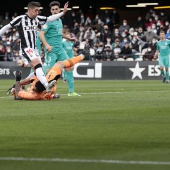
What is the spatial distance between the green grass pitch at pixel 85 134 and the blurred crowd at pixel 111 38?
940 inches

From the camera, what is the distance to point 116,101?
56.8ft

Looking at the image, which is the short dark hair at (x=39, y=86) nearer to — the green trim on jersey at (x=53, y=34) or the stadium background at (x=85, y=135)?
the stadium background at (x=85, y=135)

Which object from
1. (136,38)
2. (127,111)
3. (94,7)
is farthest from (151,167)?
(94,7)

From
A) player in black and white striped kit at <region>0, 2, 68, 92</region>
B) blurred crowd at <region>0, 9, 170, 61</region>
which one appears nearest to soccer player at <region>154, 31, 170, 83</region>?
blurred crowd at <region>0, 9, 170, 61</region>

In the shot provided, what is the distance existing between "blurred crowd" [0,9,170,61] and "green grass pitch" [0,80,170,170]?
2387 centimetres

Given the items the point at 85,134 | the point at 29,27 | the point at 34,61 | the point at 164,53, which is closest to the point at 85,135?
the point at 85,134

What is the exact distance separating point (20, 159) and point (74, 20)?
135ft

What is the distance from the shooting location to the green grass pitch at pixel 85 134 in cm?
787

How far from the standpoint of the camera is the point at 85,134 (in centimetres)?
1031

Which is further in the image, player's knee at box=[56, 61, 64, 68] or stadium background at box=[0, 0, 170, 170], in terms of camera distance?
player's knee at box=[56, 61, 64, 68]

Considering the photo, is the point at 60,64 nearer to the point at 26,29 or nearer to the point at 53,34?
the point at 26,29

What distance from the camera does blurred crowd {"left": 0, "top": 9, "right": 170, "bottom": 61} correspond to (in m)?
39.9

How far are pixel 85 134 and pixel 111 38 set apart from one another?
107 ft

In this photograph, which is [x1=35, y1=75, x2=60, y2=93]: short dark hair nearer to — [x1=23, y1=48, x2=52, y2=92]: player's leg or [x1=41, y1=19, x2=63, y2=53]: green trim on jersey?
[x1=23, y1=48, x2=52, y2=92]: player's leg
